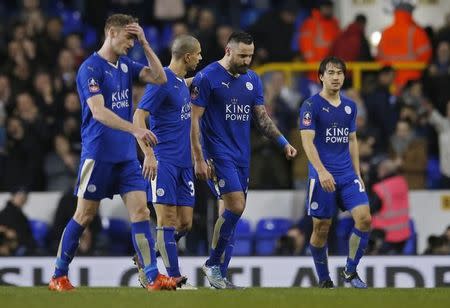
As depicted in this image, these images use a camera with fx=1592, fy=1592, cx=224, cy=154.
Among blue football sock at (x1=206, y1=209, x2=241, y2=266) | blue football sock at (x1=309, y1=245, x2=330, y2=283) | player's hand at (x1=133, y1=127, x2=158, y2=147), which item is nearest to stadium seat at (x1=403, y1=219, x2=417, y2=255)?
blue football sock at (x1=309, y1=245, x2=330, y2=283)

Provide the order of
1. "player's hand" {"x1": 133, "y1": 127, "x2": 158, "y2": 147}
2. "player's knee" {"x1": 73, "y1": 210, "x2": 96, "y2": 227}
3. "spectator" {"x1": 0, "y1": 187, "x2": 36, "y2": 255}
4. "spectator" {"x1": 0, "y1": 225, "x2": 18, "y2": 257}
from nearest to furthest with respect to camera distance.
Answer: "player's hand" {"x1": 133, "y1": 127, "x2": 158, "y2": 147}, "player's knee" {"x1": 73, "y1": 210, "x2": 96, "y2": 227}, "spectator" {"x1": 0, "y1": 225, "x2": 18, "y2": 257}, "spectator" {"x1": 0, "y1": 187, "x2": 36, "y2": 255}

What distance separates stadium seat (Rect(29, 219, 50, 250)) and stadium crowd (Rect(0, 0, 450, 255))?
27cm

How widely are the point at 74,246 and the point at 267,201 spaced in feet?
20.9

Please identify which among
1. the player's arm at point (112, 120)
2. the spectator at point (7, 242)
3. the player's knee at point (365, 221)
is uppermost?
the player's arm at point (112, 120)

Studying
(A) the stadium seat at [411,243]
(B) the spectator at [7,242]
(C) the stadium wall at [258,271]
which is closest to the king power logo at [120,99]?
(C) the stadium wall at [258,271]

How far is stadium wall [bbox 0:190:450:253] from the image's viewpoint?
62.2ft

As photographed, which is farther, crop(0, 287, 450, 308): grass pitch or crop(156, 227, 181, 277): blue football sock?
crop(156, 227, 181, 277): blue football sock

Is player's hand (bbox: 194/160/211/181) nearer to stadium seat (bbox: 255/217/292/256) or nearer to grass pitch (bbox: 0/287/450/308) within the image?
grass pitch (bbox: 0/287/450/308)

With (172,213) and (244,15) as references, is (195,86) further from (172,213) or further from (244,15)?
(244,15)

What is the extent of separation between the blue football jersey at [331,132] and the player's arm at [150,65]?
1.96m

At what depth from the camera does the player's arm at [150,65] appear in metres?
12.7

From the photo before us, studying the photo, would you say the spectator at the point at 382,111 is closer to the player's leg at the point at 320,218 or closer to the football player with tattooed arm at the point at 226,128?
the player's leg at the point at 320,218

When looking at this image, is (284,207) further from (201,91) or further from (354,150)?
(201,91)

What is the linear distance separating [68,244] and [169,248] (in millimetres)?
984
